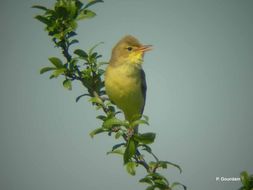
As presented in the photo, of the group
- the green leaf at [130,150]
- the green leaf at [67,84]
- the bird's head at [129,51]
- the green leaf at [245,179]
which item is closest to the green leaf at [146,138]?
the green leaf at [130,150]

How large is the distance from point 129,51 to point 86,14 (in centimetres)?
215

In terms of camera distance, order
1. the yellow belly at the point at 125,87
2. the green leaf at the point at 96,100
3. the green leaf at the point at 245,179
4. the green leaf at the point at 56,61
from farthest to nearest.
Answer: the yellow belly at the point at 125,87 → the green leaf at the point at 96,100 → the green leaf at the point at 56,61 → the green leaf at the point at 245,179

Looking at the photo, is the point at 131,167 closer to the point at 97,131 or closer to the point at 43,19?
the point at 97,131

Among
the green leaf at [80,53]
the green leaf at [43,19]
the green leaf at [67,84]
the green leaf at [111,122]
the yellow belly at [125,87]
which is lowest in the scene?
the green leaf at [111,122]

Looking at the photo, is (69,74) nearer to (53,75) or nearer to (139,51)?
(53,75)

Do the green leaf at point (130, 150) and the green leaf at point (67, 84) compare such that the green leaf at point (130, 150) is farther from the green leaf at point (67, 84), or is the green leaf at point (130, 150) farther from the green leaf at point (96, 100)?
the green leaf at point (67, 84)

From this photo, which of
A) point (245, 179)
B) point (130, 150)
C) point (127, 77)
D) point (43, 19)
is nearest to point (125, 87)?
point (127, 77)

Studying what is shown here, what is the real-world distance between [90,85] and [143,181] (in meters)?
1.45

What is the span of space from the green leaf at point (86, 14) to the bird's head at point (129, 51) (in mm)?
2010

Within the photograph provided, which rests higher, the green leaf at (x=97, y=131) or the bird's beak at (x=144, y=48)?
the bird's beak at (x=144, y=48)

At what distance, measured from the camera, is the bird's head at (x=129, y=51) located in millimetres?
5863

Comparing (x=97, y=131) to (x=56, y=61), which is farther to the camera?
(x=56, y=61)

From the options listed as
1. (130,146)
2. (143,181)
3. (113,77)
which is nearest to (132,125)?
(130,146)

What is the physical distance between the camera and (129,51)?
5961 millimetres
